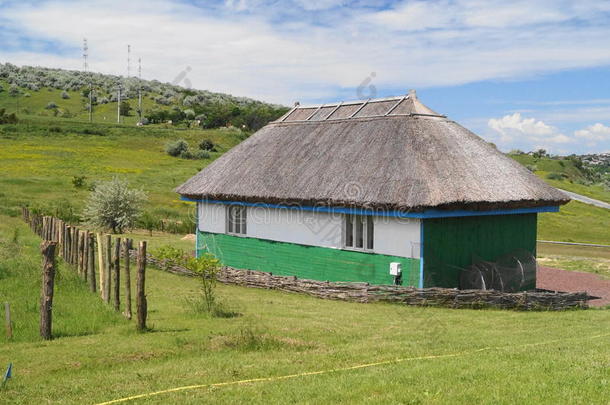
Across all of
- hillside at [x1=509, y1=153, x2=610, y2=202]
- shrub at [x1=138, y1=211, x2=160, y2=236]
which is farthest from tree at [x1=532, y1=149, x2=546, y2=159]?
shrub at [x1=138, y1=211, x2=160, y2=236]

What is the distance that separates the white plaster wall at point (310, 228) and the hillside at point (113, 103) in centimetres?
5877

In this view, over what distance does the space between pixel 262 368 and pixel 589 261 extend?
71.7 ft

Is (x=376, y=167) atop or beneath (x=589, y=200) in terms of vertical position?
atop

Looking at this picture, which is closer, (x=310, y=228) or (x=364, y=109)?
(x=310, y=228)

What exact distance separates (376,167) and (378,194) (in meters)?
1.41

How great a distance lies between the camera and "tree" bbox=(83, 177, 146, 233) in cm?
3334

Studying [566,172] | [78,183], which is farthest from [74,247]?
[566,172]

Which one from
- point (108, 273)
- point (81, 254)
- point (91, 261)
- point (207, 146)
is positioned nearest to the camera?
point (108, 273)

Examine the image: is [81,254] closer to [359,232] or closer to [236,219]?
[236,219]

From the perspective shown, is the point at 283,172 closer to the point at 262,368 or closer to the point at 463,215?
the point at 463,215

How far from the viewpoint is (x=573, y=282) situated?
22.1 metres

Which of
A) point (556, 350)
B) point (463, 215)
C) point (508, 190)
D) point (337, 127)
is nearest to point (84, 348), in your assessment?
point (556, 350)

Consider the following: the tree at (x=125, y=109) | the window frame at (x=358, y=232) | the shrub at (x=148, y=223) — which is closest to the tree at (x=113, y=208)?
the shrub at (x=148, y=223)

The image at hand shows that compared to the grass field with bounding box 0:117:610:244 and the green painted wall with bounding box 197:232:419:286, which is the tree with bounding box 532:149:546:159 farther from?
the green painted wall with bounding box 197:232:419:286
